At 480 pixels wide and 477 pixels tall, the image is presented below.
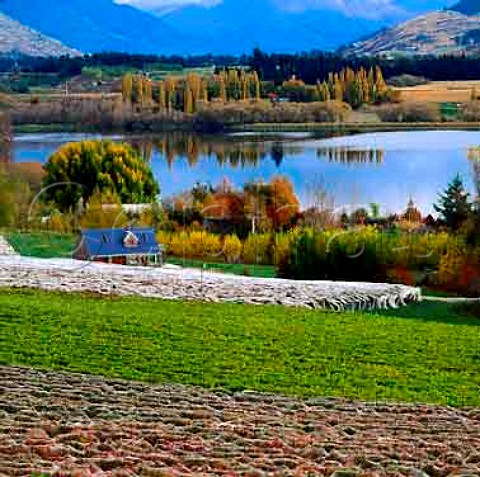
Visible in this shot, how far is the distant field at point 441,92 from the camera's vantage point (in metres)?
104

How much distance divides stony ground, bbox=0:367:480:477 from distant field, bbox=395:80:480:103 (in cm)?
9405

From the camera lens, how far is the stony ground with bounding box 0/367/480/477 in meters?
8.26

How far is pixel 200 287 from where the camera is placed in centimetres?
2006

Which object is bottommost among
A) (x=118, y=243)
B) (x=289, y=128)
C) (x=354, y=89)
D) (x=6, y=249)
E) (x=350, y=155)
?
(x=6, y=249)

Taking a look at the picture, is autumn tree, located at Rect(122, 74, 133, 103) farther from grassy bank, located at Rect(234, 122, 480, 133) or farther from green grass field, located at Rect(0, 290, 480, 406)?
green grass field, located at Rect(0, 290, 480, 406)

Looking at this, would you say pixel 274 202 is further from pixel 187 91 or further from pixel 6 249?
pixel 187 91

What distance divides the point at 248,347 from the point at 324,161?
55.7 meters

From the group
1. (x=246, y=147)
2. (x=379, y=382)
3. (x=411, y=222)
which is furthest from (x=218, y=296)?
(x=246, y=147)

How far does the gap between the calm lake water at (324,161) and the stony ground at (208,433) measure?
27.5m

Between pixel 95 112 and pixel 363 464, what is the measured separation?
91932 millimetres

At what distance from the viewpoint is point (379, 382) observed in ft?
39.7

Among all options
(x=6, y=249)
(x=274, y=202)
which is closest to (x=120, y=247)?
(x=6, y=249)

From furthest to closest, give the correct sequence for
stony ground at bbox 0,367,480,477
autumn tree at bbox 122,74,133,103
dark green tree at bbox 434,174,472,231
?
autumn tree at bbox 122,74,133,103
dark green tree at bbox 434,174,472,231
stony ground at bbox 0,367,480,477

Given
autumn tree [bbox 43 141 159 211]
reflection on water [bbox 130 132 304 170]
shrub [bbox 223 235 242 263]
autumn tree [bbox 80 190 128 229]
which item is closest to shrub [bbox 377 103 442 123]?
reflection on water [bbox 130 132 304 170]
